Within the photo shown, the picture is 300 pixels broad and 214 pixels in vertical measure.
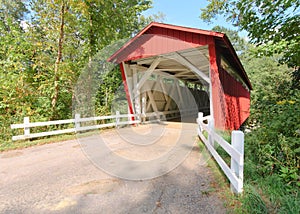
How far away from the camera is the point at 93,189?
2381 millimetres

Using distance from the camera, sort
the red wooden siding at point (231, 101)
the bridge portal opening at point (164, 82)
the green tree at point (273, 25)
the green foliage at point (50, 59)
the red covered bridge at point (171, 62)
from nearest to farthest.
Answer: the green tree at point (273, 25)
the red covered bridge at point (171, 62)
the green foliage at point (50, 59)
the red wooden siding at point (231, 101)
the bridge portal opening at point (164, 82)

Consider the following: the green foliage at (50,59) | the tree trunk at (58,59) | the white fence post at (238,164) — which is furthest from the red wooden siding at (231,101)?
the tree trunk at (58,59)

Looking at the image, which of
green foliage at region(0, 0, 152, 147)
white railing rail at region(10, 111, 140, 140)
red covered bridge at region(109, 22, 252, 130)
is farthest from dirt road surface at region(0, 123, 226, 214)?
red covered bridge at region(109, 22, 252, 130)

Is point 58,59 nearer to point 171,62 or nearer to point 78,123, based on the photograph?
point 78,123

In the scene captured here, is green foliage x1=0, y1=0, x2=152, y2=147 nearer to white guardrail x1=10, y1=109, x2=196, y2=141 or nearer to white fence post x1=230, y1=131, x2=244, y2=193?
white guardrail x1=10, y1=109, x2=196, y2=141

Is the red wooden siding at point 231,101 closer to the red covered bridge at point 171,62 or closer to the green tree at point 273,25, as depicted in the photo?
the red covered bridge at point 171,62

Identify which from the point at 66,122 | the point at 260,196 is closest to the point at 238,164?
the point at 260,196

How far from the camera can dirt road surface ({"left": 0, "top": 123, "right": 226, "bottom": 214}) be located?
1952 mm

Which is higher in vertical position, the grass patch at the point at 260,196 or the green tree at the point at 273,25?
the green tree at the point at 273,25

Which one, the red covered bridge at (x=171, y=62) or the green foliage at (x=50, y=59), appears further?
the green foliage at (x=50, y=59)

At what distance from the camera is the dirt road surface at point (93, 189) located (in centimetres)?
195

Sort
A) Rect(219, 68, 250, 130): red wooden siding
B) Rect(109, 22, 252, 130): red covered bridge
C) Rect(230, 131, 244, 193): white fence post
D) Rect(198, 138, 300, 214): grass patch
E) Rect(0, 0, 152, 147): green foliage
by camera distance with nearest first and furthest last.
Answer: Rect(198, 138, 300, 214): grass patch
Rect(230, 131, 244, 193): white fence post
Rect(109, 22, 252, 130): red covered bridge
Rect(0, 0, 152, 147): green foliage
Rect(219, 68, 250, 130): red wooden siding

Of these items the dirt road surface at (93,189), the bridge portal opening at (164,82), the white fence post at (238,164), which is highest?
the bridge portal opening at (164,82)

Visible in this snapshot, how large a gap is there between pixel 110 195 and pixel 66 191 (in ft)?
2.12
